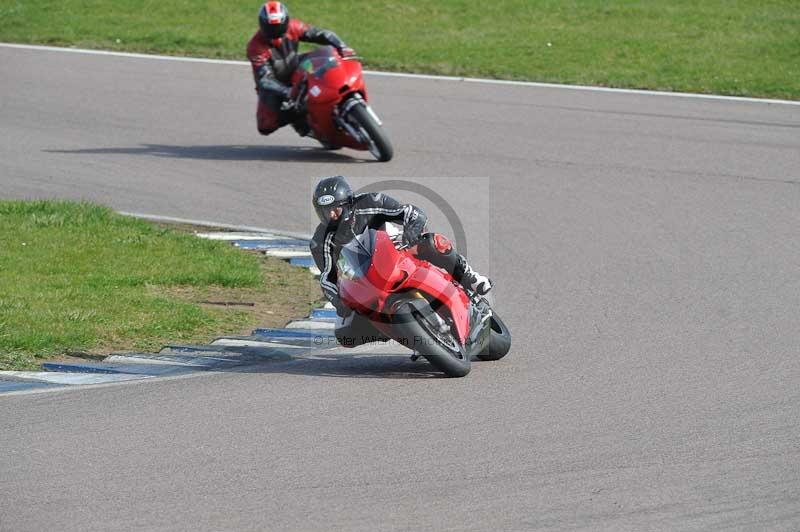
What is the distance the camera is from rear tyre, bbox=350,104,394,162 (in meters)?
15.2

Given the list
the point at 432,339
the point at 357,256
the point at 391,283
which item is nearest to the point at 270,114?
the point at 357,256

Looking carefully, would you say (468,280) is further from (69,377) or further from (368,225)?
(69,377)

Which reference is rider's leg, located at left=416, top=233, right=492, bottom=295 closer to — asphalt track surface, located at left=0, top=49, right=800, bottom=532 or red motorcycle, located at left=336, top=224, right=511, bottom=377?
red motorcycle, located at left=336, top=224, right=511, bottom=377

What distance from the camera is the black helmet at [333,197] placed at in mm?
8555

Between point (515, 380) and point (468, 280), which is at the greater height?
point (468, 280)

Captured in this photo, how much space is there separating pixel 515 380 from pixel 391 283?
0.98m

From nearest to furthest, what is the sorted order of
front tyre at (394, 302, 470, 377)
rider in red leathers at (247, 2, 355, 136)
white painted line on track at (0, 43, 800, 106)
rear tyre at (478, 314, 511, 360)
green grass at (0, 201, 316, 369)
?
front tyre at (394, 302, 470, 377) → rear tyre at (478, 314, 511, 360) → green grass at (0, 201, 316, 369) → rider in red leathers at (247, 2, 355, 136) → white painted line on track at (0, 43, 800, 106)

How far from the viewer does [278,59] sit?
16047mm

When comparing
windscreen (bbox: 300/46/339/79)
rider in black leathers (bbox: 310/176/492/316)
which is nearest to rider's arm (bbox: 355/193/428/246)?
rider in black leathers (bbox: 310/176/492/316)

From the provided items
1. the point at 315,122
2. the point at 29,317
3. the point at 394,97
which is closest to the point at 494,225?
the point at 315,122

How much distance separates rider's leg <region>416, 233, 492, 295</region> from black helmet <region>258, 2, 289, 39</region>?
778 centimetres

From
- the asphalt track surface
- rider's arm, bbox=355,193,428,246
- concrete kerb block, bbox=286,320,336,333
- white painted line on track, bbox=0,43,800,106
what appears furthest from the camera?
white painted line on track, bbox=0,43,800,106

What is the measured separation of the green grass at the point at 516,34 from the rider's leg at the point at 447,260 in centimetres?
1165

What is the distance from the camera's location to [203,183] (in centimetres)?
1498
